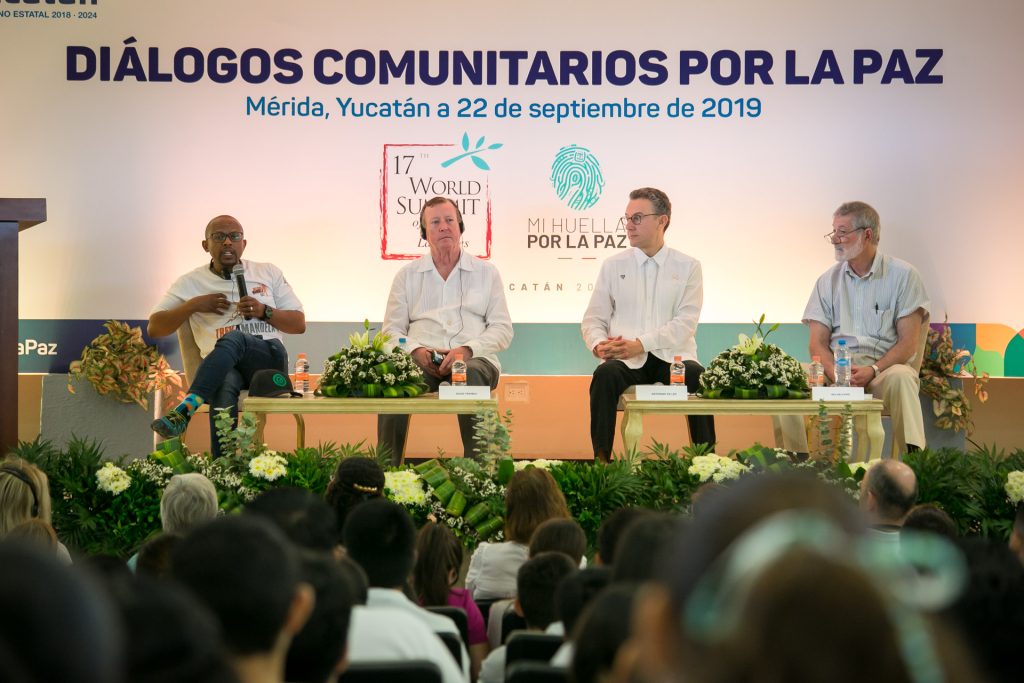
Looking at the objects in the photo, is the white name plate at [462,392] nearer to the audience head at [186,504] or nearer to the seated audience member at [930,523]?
the audience head at [186,504]

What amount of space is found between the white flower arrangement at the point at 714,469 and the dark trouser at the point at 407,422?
154 centimetres

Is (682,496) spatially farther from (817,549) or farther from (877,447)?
(817,549)

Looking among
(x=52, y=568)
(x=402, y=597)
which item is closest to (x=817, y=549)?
(x=52, y=568)

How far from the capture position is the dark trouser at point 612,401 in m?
6.46

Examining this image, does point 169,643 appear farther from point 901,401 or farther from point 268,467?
point 901,401

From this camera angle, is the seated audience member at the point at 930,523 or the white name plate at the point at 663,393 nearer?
the seated audience member at the point at 930,523

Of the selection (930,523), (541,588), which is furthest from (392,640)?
(930,523)

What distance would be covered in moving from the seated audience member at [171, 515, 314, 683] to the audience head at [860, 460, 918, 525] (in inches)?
114

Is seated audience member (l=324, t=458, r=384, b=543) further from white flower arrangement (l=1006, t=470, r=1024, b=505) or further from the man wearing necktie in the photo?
white flower arrangement (l=1006, t=470, r=1024, b=505)

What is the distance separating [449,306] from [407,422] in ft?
2.91

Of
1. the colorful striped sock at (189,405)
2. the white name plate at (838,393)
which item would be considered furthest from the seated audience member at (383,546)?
the white name plate at (838,393)

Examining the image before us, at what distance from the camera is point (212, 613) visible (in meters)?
1.53

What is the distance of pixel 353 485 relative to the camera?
425 centimetres

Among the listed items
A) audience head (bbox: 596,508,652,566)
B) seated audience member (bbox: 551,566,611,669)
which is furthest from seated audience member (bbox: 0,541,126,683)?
audience head (bbox: 596,508,652,566)
